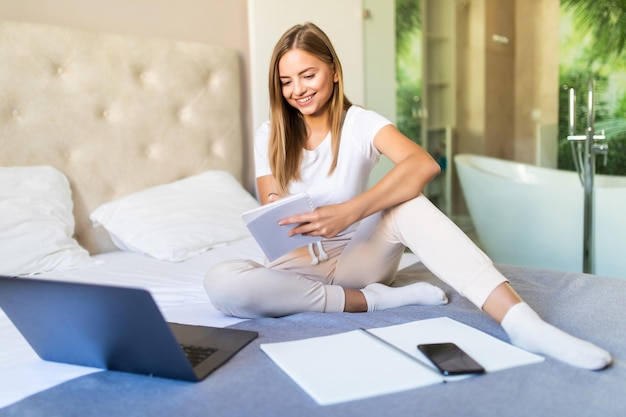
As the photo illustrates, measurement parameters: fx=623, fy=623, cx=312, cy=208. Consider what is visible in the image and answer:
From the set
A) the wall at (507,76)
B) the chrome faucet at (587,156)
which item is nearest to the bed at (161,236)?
the chrome faucet at (587,156)

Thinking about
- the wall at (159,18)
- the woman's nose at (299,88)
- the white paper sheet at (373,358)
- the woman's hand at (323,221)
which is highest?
the wall at (159,18)

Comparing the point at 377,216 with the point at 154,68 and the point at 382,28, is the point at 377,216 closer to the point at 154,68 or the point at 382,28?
the point at 154,68

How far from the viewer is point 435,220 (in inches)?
52.4

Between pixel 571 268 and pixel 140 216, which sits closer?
pixel 140 216

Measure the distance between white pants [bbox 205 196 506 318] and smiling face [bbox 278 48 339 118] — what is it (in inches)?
14.5

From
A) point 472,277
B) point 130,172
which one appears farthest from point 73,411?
point 130,172

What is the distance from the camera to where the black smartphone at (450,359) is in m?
1.00

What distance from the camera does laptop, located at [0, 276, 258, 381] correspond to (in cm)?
93

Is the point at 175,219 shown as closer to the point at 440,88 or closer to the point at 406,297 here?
the point at 406,297

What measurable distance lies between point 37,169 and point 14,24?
18.3 inches

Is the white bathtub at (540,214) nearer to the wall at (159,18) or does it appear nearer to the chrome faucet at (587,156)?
the chrome faucet at (587,156)

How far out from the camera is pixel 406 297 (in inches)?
57.8

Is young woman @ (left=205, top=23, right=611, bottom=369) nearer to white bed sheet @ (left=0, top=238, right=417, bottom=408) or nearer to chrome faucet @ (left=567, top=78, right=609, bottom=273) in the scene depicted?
white bed sheet @ (left=0, top=238, right=417, bottom=408)

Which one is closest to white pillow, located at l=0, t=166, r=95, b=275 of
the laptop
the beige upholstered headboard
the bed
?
the bed
